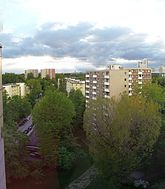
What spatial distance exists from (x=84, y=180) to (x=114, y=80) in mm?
13020

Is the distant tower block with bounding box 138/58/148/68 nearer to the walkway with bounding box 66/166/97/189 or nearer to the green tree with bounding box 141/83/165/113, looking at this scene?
the green tree with bounding box 141/83/165/113

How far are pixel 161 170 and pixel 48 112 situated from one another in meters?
4.51

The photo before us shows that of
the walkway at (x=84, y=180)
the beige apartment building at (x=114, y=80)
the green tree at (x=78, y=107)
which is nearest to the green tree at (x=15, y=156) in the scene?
the walkway at (x=84, y=180)

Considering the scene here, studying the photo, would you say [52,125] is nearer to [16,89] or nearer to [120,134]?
[120,134]

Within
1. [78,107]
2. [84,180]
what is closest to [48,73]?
[78,107]

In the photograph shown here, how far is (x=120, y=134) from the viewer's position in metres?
9.00

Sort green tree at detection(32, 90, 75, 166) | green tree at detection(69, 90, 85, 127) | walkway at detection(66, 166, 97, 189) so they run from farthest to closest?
green tree at detection(69, 90, 85, 127) → green tree at detection(32, 90, 75, 166) → walkway at detection(66, 166, 97, 189)

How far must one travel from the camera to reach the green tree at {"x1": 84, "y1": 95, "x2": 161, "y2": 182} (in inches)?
356

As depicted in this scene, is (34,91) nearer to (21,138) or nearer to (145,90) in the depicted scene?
(145,90)

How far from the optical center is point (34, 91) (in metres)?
29.5

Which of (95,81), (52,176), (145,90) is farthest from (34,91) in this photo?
(52,176)

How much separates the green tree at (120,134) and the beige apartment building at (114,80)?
11.5 meters

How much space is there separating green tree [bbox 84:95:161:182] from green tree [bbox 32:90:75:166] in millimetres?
1819

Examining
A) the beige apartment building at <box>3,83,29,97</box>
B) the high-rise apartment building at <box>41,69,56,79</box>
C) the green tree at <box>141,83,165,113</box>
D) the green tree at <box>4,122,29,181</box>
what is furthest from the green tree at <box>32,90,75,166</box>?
the high-rise apartment building at <box>41,69,56,79</box>
